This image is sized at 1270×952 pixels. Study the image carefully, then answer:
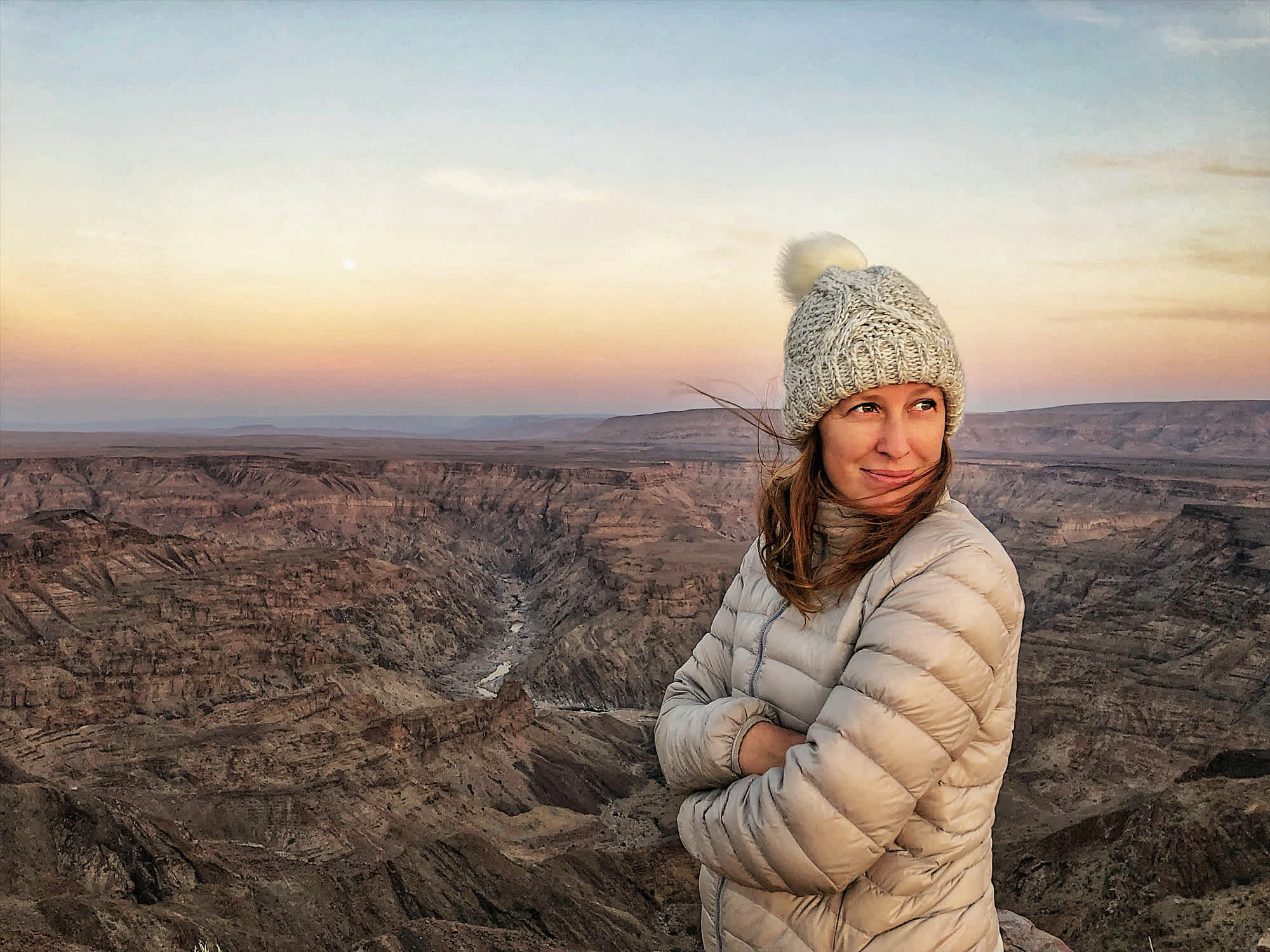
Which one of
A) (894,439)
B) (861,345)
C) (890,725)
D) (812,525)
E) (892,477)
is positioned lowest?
(890,725)

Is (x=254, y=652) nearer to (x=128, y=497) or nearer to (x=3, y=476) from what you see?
(x=128, y=497)

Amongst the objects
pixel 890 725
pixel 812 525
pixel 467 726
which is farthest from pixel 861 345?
pixel 467 726

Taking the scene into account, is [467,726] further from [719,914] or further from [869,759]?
[869,759]

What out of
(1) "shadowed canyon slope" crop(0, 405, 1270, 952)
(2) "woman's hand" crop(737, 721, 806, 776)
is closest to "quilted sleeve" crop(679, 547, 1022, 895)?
(2) "woman's hand" crop(737, 721, 806, 776)

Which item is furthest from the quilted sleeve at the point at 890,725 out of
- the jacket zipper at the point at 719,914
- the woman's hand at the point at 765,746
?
the jacket zipper at the point at 719,914

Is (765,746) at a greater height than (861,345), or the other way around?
(861,345)

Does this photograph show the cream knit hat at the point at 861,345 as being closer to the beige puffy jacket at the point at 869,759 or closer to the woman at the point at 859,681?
the woman at the point at 859,681

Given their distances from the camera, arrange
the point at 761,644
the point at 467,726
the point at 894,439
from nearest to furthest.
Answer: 1. the point at 894,439
2. the point at 761,644
3. the point at 467,726
